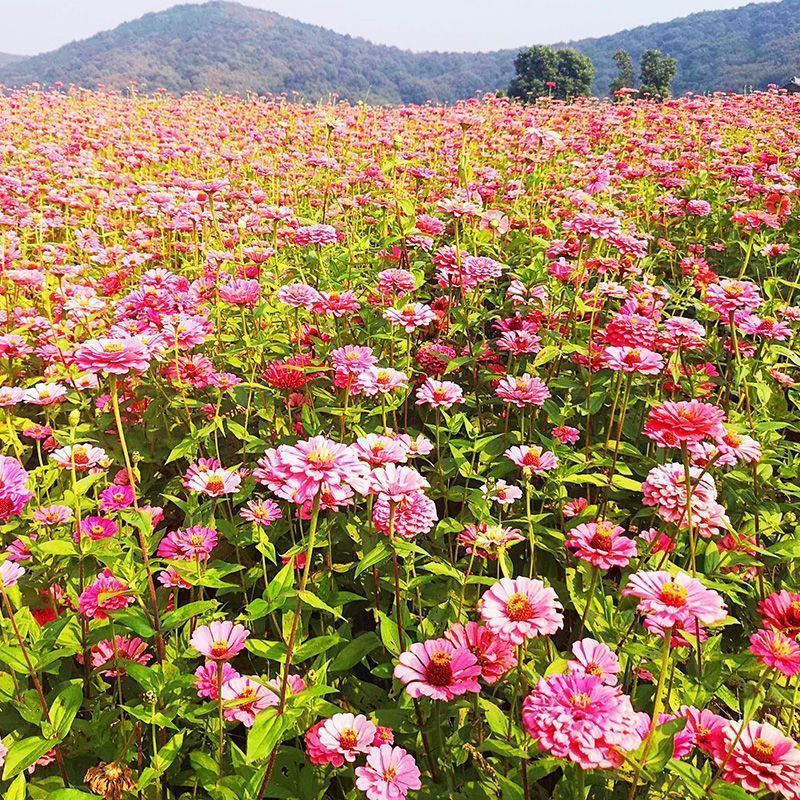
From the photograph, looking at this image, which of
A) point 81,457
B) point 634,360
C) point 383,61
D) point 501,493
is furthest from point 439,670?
point 383,61

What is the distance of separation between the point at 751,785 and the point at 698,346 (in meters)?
1.87

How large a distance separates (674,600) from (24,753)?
4.56 feet

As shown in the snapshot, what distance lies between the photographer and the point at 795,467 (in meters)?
2.16

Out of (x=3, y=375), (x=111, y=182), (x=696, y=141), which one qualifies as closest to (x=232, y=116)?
(x=111, y=182)

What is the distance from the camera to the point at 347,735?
4.07 feet

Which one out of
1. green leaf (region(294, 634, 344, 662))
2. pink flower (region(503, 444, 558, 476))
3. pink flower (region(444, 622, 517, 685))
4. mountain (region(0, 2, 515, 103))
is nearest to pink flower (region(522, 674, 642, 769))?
pink flower (region(444, 622, 517, 685))

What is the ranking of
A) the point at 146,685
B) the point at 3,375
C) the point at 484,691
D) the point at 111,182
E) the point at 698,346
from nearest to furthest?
the point at 146,685 → the point at 484,691 → the point at 698,346 → the point at 3,375 → the point at 111,182

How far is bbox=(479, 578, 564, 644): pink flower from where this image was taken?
45.4 inches

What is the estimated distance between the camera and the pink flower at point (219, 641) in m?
1.27

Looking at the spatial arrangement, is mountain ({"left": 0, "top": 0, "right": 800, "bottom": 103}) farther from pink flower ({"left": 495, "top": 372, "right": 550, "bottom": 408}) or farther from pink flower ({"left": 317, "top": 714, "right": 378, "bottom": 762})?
pink flower ({"left": 317, "top": 714, "right": 378, "bottom": 762})

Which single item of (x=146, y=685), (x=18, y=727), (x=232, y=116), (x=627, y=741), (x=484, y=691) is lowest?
(x=484, y=691)

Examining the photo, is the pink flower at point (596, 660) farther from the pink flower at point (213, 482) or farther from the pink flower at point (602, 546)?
the pink flower at point (213, 482)

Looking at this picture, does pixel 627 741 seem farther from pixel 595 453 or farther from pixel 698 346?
pixel 698 346

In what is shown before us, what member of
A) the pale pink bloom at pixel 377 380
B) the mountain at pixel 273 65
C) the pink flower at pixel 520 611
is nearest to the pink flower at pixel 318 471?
the pink flower at pixel 520 611
